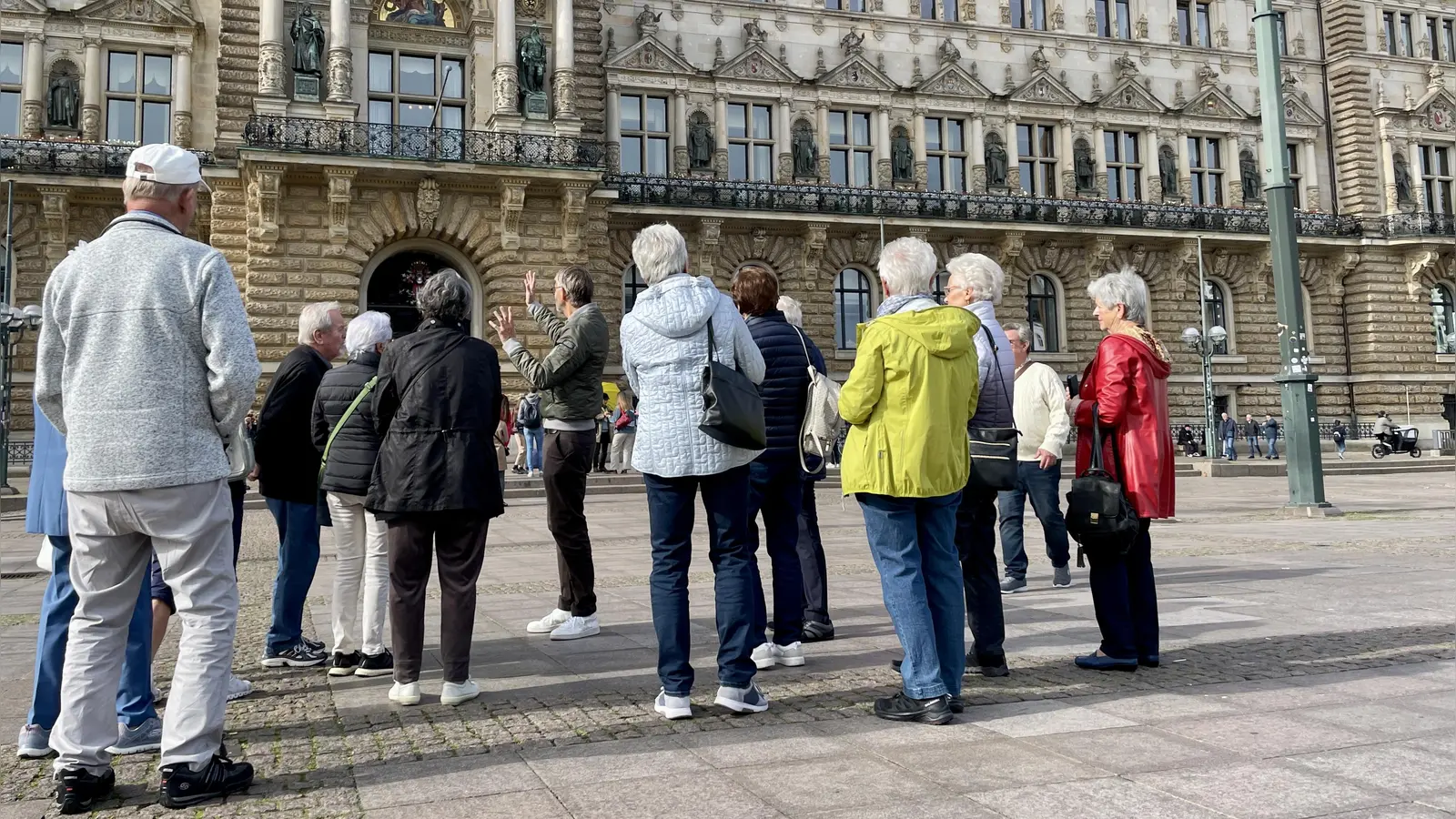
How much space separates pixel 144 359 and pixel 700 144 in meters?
25.9

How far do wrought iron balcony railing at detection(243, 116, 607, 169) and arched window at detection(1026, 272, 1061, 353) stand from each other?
13.6 meters

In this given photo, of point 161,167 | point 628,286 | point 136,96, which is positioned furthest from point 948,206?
point 161,167

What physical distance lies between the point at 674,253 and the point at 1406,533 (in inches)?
402

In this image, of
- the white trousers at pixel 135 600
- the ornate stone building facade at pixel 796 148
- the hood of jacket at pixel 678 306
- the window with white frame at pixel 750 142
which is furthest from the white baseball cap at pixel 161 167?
the window with white frame at pixel 750 142

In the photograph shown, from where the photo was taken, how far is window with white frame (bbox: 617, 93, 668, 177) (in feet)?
91.5

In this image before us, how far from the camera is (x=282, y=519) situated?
5.57m

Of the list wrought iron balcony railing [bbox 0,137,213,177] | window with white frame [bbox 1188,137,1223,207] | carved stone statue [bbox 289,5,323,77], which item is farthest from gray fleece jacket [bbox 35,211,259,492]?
window with white frame [bbox 1188,137,1223,207]

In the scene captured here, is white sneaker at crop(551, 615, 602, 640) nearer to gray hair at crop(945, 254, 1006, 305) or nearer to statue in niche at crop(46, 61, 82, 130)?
gray hair at crop(945, 254, 1006, 305)

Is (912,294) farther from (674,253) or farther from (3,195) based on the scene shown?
(3,195)

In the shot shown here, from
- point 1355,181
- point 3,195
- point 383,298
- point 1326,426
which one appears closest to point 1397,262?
point 1355,181

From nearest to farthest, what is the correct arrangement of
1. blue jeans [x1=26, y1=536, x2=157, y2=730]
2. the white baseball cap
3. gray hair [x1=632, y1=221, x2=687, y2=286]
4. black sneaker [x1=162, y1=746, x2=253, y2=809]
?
black sneaker [x1=162, y1=746, x2=253, y2=809], the white baseball cap, blue jeans [x1=26, y1=536, x2=157, y2=730], gray hair [x1=632, y1=221, x2=687, y2=286]

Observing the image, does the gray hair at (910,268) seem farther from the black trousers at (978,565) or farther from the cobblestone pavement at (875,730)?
the cobblestone pavement at (875,730)

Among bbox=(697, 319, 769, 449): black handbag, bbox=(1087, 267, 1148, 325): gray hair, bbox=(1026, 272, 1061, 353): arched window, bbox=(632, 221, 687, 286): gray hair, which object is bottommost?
bbox=(697, 319, 769, 449): black handbag

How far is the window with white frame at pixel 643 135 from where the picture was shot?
27.9 meters
